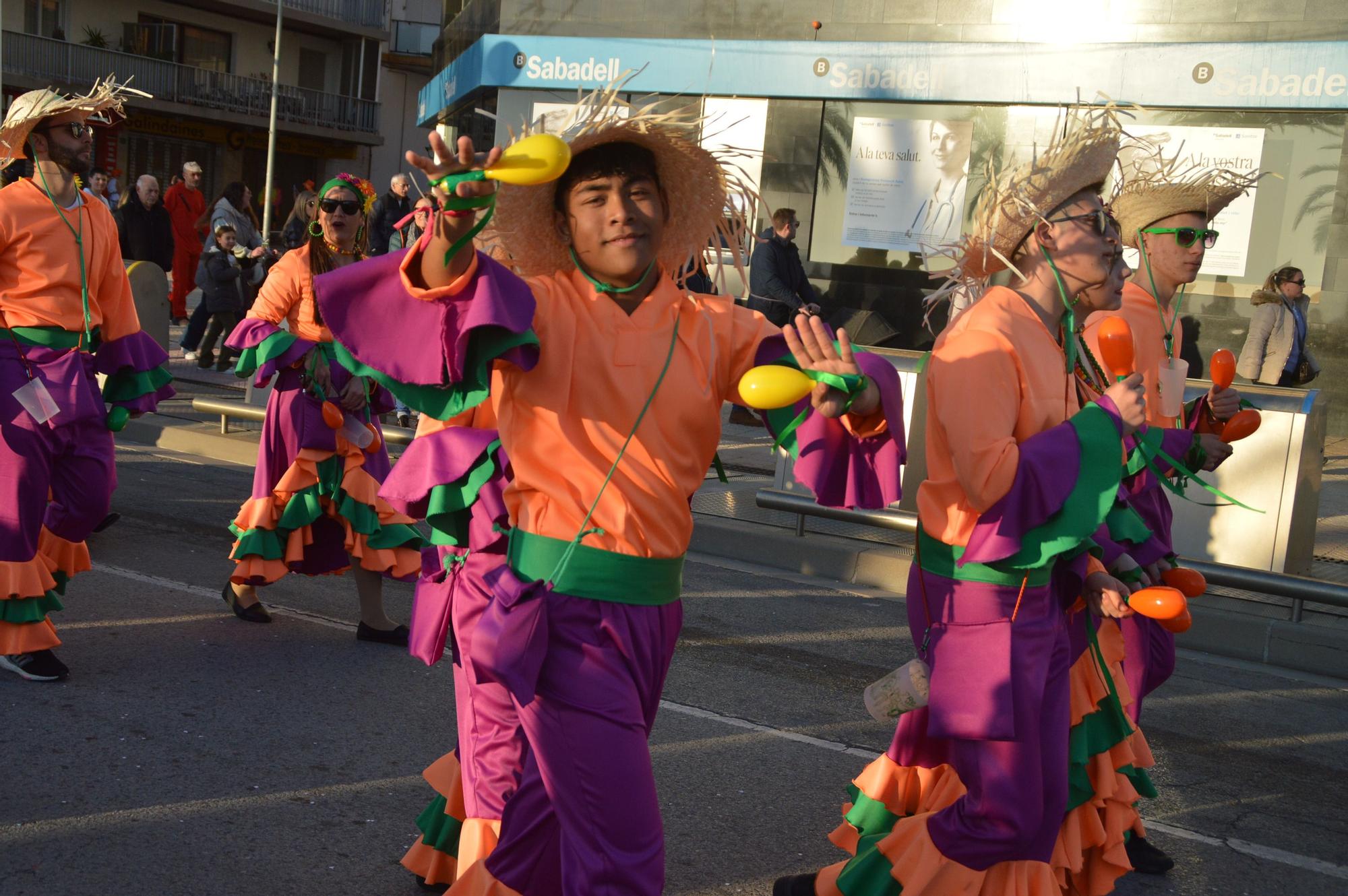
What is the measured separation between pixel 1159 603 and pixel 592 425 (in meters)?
1.34

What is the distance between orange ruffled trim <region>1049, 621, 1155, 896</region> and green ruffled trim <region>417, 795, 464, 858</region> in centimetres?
154

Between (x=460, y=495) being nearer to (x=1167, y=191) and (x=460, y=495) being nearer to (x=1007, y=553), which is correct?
(x=1007, y=553)

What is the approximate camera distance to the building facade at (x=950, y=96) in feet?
46.5

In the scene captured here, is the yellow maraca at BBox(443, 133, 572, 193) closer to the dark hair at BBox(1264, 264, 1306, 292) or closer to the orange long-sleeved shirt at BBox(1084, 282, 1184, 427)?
the orange long-sleeved shirt at BBox(1084, 282, 1184, 427)

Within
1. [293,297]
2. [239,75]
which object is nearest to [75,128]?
[293,297]

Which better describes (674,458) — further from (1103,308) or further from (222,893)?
(222,893)

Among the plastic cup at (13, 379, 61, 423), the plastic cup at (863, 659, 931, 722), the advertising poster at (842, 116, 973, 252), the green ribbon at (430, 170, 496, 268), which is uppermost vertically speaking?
the advertising poster at (842, 116, 973, 252)

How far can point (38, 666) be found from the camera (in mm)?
5211

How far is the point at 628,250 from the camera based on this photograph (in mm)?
2840

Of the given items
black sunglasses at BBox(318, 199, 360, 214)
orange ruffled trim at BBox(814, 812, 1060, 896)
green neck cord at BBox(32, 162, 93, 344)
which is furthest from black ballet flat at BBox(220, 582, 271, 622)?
orange ruffled trim at BBox(814, 812, 1060, 896)

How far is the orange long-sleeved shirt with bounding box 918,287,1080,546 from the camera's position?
3033 millimetres

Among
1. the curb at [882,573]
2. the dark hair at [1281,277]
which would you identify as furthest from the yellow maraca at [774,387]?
the dark hair at [1281,277]

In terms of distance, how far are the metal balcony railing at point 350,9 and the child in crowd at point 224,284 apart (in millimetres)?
32315

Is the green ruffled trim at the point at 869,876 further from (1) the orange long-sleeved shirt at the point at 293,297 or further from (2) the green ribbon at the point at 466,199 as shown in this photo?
(1) the orange long-sleeved shirt at the point at 293,297
